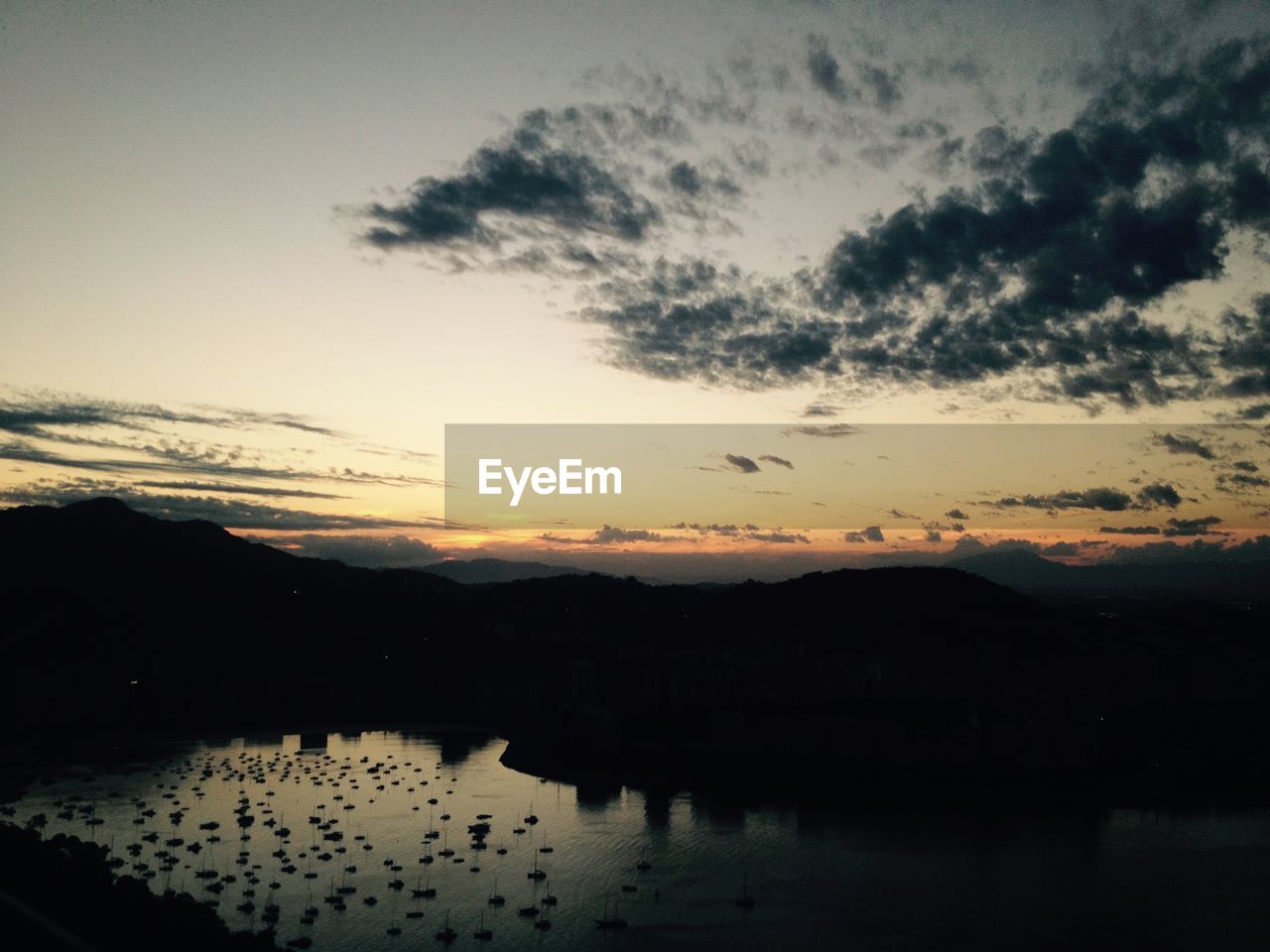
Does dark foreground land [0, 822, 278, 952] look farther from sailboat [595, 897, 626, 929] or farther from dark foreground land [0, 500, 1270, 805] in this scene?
dark foreground land [0, 500, 1270, 805]

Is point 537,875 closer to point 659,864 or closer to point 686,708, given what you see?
point 659,864

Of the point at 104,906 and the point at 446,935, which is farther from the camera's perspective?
the point at 446,935

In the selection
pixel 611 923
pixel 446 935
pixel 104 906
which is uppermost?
pixel 104 906

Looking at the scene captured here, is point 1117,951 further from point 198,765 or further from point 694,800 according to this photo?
point 198,765

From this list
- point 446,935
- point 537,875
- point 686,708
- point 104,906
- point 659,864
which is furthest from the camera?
point 686,708

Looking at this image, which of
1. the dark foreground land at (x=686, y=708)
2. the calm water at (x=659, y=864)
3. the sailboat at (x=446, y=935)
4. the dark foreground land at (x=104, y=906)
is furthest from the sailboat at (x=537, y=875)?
the dark foreground land at (x=686, y=708)

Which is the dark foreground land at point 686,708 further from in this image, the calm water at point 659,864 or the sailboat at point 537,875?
the sailboat at point 537,875

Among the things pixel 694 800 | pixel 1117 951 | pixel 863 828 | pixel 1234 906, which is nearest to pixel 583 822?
pixel 694 800

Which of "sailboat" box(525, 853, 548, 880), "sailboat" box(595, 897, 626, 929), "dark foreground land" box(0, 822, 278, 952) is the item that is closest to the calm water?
"sailboat" box(525, 853, 548, 880)

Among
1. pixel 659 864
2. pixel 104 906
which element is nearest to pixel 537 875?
pixel 659 864
